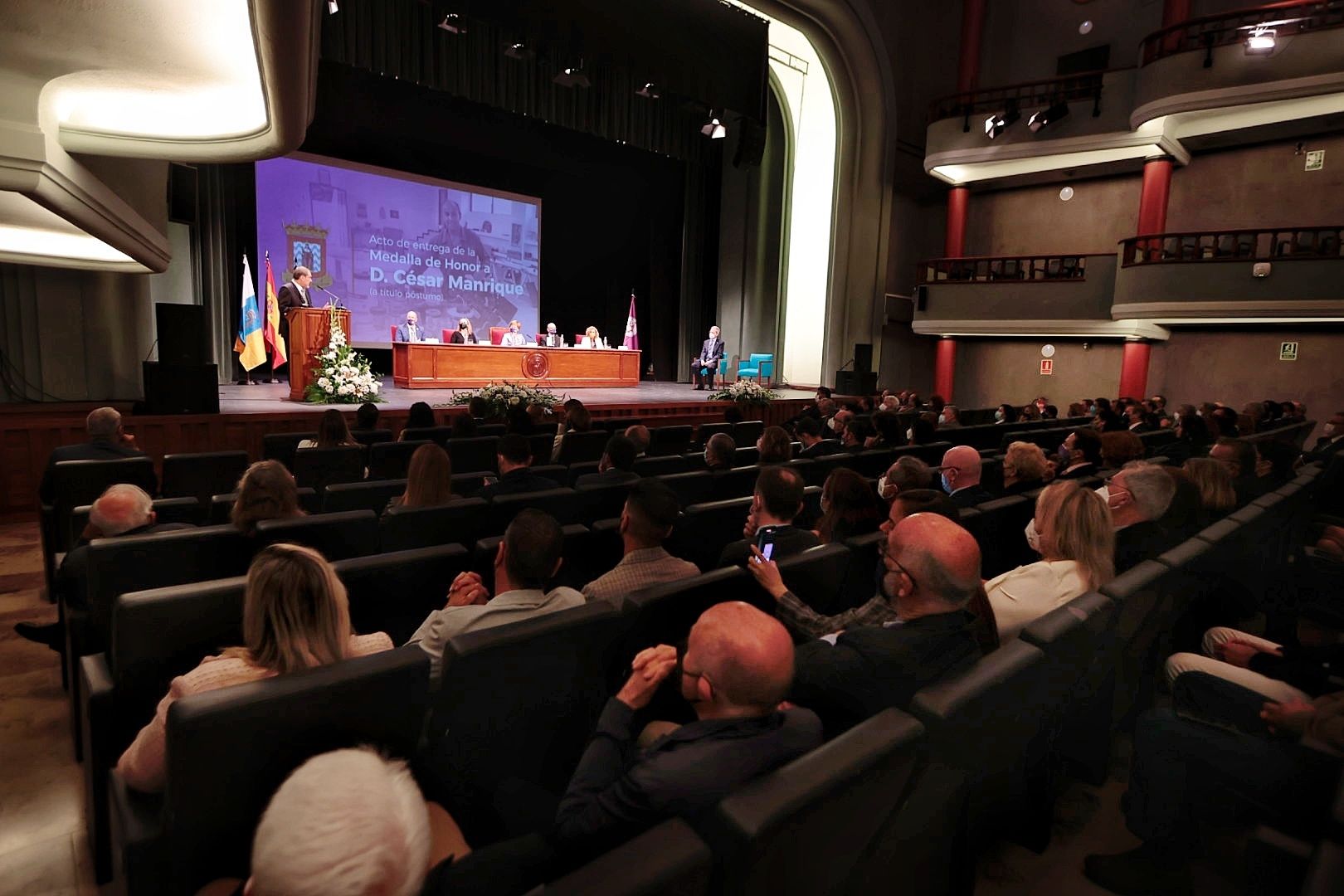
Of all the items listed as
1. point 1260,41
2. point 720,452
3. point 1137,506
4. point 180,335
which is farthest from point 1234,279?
point 180,335

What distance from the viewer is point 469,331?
10.3m

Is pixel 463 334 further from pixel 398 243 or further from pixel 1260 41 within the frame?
pixel 1260 41

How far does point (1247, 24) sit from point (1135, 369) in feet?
15.4

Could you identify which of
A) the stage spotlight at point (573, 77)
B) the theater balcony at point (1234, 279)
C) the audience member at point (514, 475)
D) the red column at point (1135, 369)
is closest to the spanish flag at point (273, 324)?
the stage spotlight at point (573, 77)

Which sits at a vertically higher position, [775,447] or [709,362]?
[709,362]

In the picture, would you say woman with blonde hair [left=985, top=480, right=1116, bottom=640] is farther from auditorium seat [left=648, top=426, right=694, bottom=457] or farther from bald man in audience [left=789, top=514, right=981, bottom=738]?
auditorium seat [left=648, top=426, right=694, bottom=457]

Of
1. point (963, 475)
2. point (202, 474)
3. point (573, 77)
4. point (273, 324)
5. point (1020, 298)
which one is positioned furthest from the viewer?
point (1020, 298)

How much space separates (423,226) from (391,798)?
11.6m

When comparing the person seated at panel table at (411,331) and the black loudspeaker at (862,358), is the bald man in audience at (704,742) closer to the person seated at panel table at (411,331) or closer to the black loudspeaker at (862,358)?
the person seated at panel table at (411,331)

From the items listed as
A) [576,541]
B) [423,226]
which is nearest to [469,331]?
[423,226]

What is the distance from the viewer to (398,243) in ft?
35.8

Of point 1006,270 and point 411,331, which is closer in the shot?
point 411,331

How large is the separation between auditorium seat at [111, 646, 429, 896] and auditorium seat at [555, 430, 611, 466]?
3.69 metres

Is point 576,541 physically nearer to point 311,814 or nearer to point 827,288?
point 311,814
